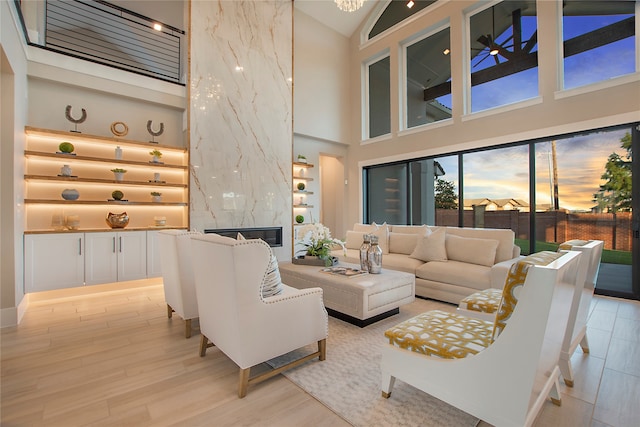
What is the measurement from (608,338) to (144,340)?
4190 mm

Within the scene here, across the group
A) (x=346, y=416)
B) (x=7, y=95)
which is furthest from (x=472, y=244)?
(x=7, y=95)

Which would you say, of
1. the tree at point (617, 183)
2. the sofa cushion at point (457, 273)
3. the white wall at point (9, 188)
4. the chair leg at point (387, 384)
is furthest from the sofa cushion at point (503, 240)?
the white wall at point (9, 188)

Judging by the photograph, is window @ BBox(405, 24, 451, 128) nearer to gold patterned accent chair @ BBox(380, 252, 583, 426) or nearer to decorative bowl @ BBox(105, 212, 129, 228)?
gold patterned accent chair @ BBox(380, 252, 583, 426)

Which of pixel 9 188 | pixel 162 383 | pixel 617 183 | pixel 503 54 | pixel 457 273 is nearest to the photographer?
pixel 162 383

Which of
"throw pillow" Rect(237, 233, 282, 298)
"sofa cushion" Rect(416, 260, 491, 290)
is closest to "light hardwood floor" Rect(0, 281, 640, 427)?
"throw pillow" Rect(237, 233, 282, 298)

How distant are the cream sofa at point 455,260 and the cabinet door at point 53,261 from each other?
377cm

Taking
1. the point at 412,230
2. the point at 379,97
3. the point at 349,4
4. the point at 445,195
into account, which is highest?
the point at 349,4

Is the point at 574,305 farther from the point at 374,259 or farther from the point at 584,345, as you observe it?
the point at 374,259

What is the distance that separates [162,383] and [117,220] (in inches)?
134

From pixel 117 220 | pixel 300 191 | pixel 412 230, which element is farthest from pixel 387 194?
pixel 117 220

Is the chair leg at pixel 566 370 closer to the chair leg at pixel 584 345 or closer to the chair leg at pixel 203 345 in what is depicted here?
the chair leg at pixel 584 345

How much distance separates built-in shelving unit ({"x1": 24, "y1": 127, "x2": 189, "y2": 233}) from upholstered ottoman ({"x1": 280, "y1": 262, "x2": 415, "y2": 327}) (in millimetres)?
3084

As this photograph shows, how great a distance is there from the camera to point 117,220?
4508 mm

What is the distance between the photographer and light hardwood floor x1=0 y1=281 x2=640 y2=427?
1.65 metres
